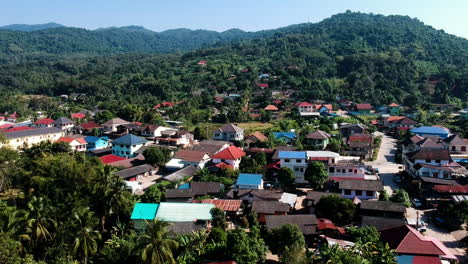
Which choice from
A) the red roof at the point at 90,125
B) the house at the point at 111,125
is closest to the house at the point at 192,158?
the house at the point at 111,125

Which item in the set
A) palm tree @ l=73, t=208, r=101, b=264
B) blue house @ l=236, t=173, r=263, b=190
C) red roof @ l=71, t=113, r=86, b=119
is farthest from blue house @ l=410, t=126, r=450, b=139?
red roof @ l=71, t=113, r=86, b=119

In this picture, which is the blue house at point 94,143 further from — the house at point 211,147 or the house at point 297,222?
the house at point 297,222

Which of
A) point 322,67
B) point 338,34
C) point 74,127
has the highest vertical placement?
point 338,34

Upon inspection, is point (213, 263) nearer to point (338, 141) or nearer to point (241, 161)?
point (241, 161)

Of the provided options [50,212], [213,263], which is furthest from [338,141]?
[50,212]

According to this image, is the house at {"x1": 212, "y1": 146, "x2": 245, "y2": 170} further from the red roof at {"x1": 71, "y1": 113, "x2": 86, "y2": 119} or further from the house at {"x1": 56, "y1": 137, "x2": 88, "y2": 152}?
the red roof at {"x1": 71, "y1": 113, "x2": 86, "y2": 119}

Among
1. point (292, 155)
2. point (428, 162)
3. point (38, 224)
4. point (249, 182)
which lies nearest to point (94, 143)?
point (249, 182)
